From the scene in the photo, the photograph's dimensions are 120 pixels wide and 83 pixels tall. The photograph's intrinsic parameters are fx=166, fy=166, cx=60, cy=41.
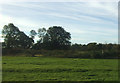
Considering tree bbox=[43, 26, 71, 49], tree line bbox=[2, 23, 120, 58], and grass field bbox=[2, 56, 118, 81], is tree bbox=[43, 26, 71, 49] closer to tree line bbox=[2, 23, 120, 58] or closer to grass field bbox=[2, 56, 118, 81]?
tree line bbox=[2, 23, 120, 58]

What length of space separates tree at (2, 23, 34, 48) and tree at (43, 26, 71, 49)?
673 cm

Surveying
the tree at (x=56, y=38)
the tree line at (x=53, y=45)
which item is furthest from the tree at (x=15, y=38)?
the tree at (x=56, y=38)

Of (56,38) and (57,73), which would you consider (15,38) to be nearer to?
(56,38)

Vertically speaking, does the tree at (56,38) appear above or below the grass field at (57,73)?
above

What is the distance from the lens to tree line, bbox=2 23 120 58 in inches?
1132

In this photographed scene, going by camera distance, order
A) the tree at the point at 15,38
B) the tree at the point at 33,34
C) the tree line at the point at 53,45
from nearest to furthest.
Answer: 1. the tree line at the point at 53,45
2. the tree at the point at 15,38
3. the tree at the point at 33,34

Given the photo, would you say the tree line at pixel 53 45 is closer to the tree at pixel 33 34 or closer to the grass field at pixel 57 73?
the tree at pixel 33 34

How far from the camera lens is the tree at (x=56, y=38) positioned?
1410 inches

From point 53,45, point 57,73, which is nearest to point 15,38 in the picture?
point 53,45

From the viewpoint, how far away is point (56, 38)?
3669 cm

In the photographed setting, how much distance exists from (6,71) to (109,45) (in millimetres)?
26225

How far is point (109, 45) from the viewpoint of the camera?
32812 millimetres

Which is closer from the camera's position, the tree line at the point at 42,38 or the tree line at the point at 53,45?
the tree line at the point at 53,45

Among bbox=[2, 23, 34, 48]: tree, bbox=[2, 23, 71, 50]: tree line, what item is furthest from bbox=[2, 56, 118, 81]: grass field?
bbox=[2, 23, 34, 48]: tree
